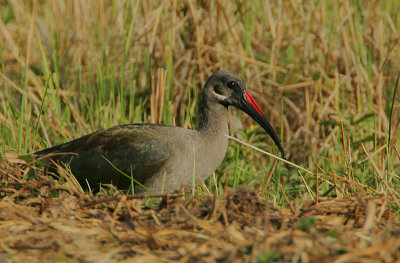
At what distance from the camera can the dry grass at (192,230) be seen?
1.92m

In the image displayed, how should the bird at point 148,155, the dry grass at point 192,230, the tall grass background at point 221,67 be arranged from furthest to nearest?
the tall grass background at point 221,67 → the bird at point 148,155 → the dry grass at point 192,230

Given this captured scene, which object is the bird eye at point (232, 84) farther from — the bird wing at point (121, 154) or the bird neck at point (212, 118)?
the bird wing at point (121, 154)

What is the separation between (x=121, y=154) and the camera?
4273mm

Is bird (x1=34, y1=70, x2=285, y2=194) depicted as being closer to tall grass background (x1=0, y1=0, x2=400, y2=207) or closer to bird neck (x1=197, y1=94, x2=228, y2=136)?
bird neck (x1=197, y1=94, x2=228, y2=136)

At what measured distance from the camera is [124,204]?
2594mm

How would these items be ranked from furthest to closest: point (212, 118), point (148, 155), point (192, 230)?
point (212, 118) < point (148, 155) < point (192, 230)

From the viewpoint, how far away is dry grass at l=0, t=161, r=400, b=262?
192 centimetres

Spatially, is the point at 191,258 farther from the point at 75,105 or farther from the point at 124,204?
the point at 75,105

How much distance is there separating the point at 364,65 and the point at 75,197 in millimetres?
4121

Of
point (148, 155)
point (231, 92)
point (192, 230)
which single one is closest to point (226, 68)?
point (231, 92)

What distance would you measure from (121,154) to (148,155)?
24cm

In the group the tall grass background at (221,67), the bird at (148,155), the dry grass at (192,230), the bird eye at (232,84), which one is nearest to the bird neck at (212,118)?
the bird at (148,155)

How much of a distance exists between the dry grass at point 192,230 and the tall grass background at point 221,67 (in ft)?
8.51

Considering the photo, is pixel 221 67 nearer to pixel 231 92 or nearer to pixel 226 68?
pixel 226 68
